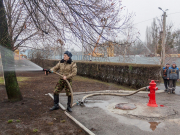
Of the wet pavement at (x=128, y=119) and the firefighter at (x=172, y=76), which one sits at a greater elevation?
the firefighter at (x=172, y=76)

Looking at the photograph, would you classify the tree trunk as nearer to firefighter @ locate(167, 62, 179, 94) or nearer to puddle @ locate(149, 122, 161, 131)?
puddle @ locate(149, 122, 161, 131)

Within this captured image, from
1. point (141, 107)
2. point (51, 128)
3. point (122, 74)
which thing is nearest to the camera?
point (51, 128)

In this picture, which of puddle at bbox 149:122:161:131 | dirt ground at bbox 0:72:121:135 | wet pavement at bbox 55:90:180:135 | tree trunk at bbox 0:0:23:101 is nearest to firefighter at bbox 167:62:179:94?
wet pavement at bbox 55:90:180:135

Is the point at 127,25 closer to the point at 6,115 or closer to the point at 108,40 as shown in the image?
the point at 108,40

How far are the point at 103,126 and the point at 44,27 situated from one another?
4203mm

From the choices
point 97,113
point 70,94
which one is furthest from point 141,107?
point 70,94

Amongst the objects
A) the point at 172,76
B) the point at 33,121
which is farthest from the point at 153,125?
the point at 172,76

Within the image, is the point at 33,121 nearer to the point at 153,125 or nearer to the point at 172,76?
the point at 153,125

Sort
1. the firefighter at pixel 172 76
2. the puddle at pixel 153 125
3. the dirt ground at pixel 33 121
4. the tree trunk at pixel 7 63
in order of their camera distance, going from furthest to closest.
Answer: the firefighter at pixel 172 76
the tree trunk at pixel 7 63
the puddle at pixel 153 125
the dirt ground at pixel 33 121

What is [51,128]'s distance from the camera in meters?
3.76

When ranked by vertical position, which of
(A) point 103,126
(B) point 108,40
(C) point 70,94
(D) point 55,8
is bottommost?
(A) point 103,126

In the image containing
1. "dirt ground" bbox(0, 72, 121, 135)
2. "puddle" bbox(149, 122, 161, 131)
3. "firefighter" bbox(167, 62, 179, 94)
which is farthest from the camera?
"firefighter" bbox(167, 62, 179, 94)

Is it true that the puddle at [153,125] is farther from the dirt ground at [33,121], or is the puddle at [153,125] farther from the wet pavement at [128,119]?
the dirt ground at [33,121]

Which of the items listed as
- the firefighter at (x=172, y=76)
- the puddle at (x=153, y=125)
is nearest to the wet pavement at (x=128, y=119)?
the puddle at (x=153, y=125)
